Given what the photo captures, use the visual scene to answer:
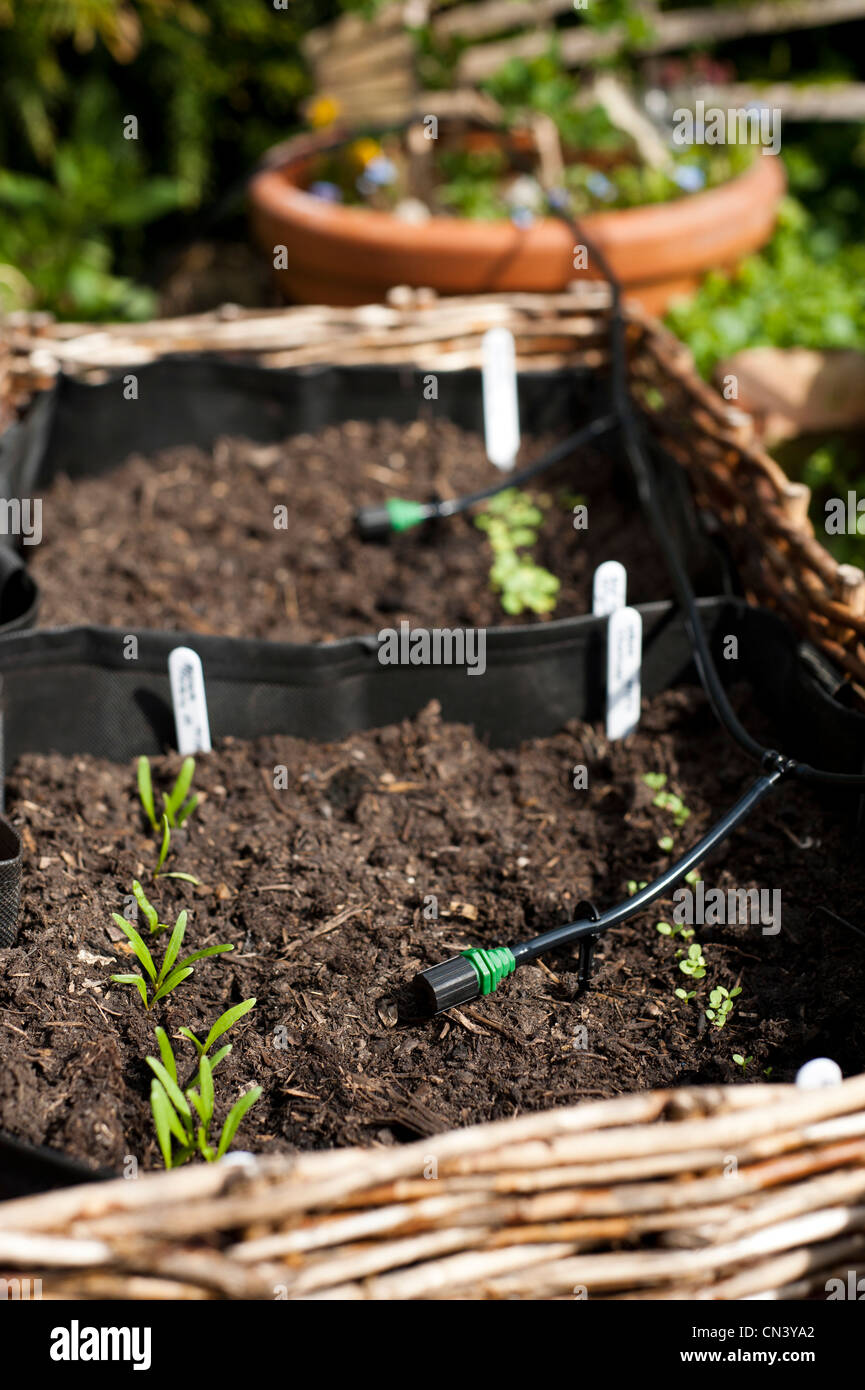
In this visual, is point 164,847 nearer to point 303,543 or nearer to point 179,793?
point 179,793

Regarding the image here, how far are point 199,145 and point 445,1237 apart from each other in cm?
459

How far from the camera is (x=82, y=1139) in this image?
1314 mm

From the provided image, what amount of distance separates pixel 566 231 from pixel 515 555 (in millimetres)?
1231

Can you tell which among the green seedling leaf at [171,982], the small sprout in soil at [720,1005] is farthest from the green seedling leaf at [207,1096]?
the small sprout in soil at [720,1005]

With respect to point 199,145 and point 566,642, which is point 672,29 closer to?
point 199,145

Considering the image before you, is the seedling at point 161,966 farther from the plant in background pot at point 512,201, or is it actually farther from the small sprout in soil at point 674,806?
the plant in background pot at point 512,201

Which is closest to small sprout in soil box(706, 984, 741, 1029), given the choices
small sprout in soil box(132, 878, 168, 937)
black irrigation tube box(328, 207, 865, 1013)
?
black irrigation tube box(328, 207, 865, 1013)

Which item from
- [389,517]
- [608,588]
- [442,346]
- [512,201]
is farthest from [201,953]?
[512,201]

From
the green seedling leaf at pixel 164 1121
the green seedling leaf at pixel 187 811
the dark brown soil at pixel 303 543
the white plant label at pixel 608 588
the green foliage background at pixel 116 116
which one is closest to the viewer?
the green seedling leaf at pixel 164 1121

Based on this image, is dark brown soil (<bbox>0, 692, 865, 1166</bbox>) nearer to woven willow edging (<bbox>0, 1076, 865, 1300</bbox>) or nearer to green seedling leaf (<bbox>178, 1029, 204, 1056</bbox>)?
green seedling leaf (<bbox>178, 1029, 204, 1056</bbox>)

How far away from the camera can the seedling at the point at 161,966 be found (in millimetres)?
1500

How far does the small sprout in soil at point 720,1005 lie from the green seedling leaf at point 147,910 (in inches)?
30.0

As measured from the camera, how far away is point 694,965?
5.19 ft

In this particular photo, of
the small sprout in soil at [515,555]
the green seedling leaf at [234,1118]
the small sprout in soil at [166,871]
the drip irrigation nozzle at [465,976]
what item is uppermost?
the small sprout in soil at [515,555]
